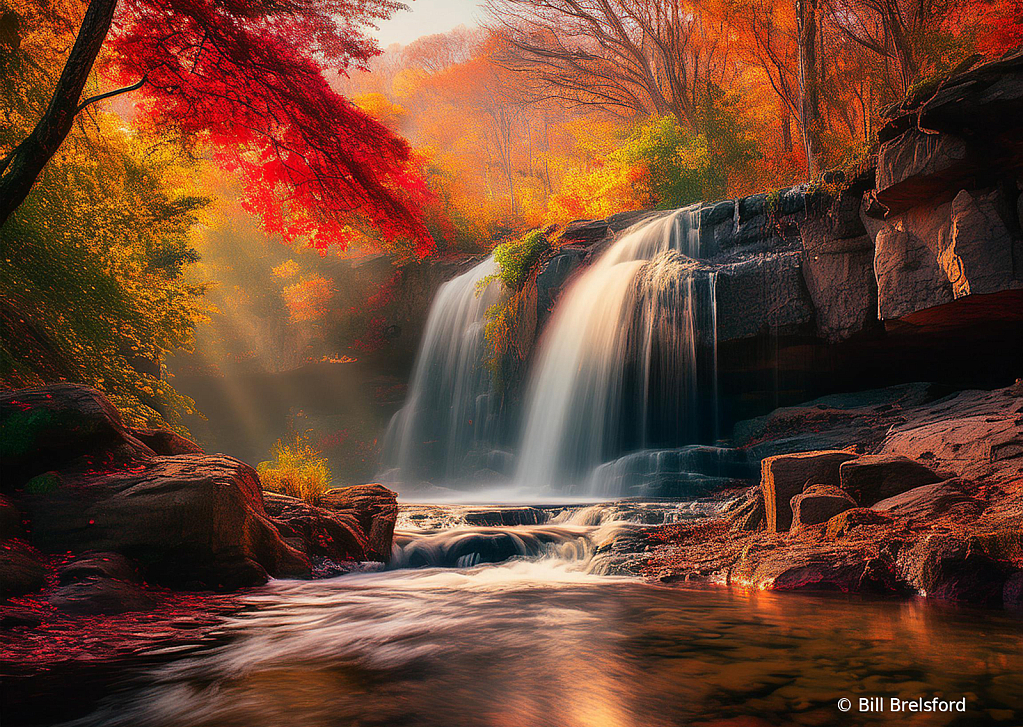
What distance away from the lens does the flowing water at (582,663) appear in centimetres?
236

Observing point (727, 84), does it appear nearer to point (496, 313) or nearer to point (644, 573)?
point (496, 313)

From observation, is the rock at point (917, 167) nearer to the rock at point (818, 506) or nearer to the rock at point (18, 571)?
the rock at point (818, 506)

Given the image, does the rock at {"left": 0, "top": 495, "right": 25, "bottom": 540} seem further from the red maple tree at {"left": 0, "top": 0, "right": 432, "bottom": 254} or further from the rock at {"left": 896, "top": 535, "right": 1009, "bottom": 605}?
the rock at {"left": 896, "top": 535, "right": 1009, "bottom": 605}

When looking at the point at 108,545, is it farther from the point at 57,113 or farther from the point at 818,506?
the point at 818,506

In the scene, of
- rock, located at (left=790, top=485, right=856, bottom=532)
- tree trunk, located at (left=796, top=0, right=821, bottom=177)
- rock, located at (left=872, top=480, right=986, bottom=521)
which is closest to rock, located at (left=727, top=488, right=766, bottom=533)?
rock, located at (left=790, top=485, right=856, bottom=532)

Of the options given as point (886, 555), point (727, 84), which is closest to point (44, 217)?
point (886, 555)

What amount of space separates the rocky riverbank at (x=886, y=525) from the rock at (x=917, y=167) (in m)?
3.15

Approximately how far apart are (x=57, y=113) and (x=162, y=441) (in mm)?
3310

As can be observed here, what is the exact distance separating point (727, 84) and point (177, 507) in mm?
27929

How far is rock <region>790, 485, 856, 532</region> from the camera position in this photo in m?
5.17

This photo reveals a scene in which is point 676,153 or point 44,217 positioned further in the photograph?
point 676,153

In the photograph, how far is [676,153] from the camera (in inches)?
720

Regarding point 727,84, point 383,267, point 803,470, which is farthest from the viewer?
point 727,84

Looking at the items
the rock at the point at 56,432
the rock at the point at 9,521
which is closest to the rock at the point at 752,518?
the rock at the point at 56,432
